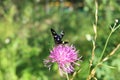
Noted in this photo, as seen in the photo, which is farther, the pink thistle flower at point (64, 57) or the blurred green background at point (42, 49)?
the blurred green background at point (42, 49)

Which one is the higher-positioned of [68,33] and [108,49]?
[108,49]

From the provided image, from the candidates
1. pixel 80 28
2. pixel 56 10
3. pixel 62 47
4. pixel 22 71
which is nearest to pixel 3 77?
pixel 22 71

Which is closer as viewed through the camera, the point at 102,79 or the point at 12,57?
the point at 102,79

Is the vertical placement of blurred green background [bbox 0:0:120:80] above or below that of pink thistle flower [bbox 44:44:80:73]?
below

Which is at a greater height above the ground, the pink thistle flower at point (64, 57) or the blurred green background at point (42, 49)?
the pink thistle flower at point (64, 57)

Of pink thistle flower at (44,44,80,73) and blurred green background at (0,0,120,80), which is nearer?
pink thistle flower at (44,44,80,73)

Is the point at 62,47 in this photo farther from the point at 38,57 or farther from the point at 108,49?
the point at 38,57

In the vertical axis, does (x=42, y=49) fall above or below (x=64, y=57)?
below

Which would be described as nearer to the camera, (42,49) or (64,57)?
(64,57)
